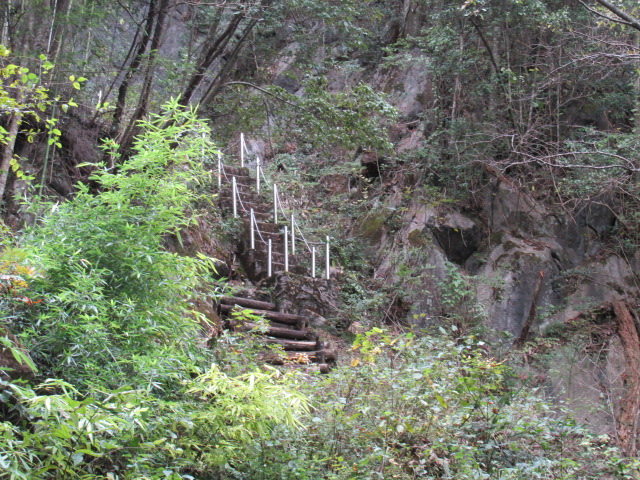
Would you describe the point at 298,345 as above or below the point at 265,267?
below

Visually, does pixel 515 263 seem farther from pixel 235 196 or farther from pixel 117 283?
pixel 117 283

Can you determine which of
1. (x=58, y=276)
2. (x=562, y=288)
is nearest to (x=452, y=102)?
(x=562, y=288)

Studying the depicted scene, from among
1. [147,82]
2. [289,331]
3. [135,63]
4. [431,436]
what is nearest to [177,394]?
[431,436]

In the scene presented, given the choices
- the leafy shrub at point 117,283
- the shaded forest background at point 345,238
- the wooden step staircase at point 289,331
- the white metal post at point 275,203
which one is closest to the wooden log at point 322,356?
the wooden step staircase at point 289,331

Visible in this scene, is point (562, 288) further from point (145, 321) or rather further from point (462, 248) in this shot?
point (145, 321)

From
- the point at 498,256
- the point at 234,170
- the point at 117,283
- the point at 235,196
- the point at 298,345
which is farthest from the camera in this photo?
the point at 234,170

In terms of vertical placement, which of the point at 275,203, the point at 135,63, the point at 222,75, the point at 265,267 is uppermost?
the point at 222,75

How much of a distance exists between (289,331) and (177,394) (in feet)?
15.0

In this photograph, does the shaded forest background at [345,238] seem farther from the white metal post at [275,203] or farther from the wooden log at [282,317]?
the wooden log at [282,317]

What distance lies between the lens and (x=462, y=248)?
11.3 m

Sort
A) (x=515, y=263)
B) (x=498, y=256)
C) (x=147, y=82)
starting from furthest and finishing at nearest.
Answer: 1. (x=498, y=256)
2. (x=515, y=263)
3. (x=147, y=82)

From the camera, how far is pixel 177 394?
3.47 meters

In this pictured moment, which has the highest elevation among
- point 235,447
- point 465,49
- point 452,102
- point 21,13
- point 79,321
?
point 465,49

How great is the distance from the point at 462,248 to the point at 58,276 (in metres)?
9.05
